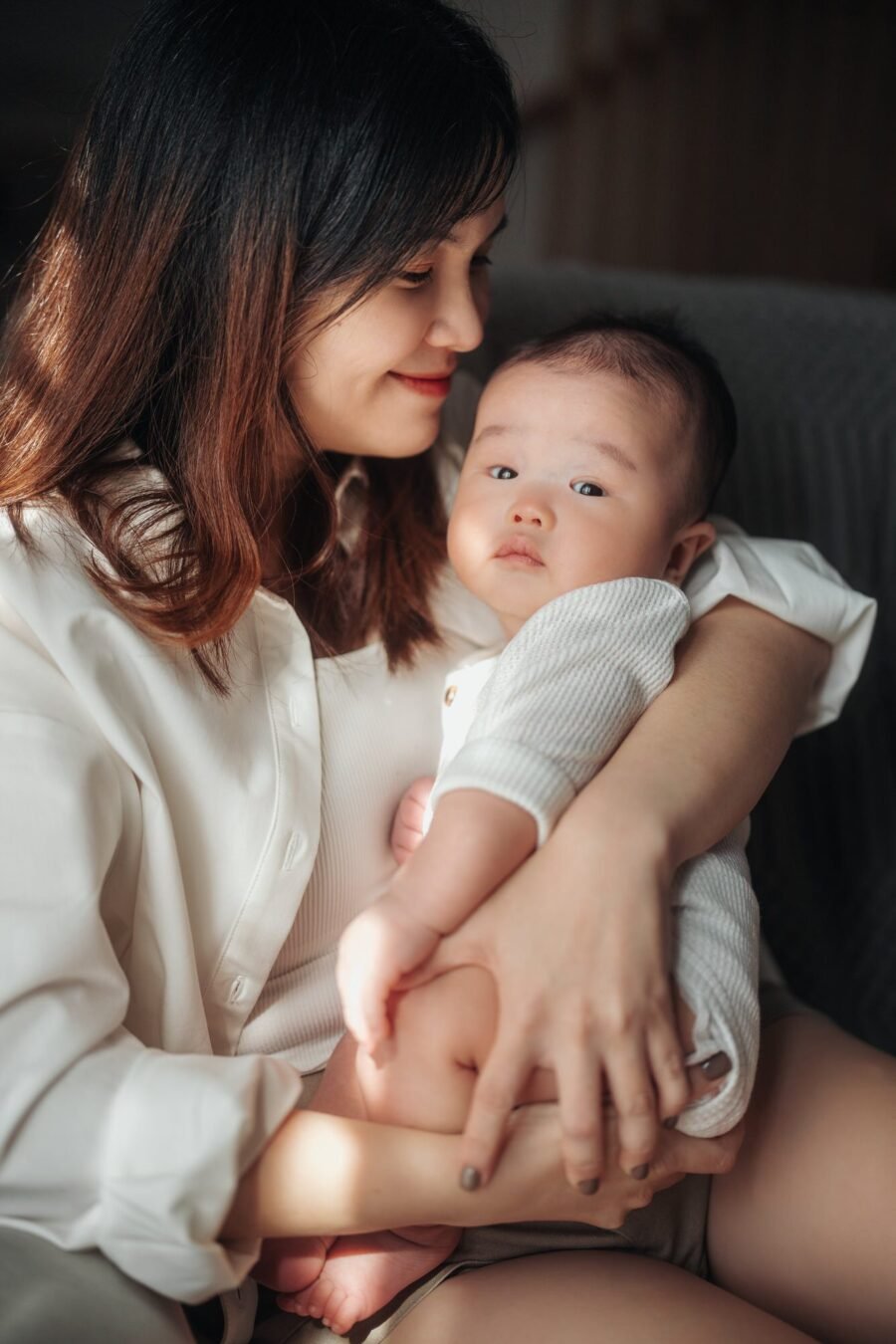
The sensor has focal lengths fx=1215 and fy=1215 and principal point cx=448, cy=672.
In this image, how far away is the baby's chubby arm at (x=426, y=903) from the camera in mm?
765

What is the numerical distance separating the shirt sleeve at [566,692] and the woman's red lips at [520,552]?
0.22ft

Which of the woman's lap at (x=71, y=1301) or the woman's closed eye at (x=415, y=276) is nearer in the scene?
the woman's lap at (x=71, y=1301)

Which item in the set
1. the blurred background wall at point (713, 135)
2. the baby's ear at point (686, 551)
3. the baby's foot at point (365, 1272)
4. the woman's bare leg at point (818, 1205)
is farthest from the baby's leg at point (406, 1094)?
the blurred background wall at point (713, 135)

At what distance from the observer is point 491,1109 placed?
0.75 meters

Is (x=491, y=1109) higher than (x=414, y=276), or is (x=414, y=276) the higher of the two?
(x=414, y=276)

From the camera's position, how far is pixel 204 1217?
A: 723mm

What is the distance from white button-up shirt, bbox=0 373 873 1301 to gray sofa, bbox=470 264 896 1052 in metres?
0.74

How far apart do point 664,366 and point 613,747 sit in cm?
36

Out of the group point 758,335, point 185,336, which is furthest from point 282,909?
point 758,335

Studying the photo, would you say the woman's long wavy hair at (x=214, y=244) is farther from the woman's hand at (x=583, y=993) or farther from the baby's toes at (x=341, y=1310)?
the baby's toes at (x=341, y=1310)

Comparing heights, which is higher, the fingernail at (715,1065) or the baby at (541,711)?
the baby at (541,711)

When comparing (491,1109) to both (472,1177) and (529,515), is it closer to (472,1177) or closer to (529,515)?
(472,1177)

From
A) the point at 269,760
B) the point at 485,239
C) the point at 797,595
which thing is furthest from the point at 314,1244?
the point at 485,239

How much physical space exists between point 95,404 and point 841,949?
3.43 feet
